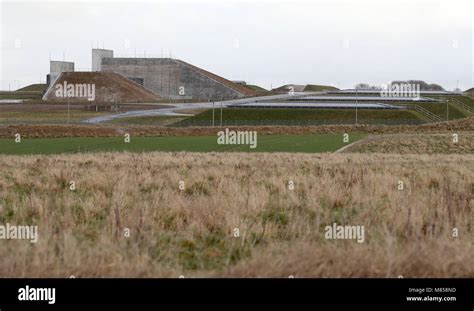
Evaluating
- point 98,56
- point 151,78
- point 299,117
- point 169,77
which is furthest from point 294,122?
point 98,56

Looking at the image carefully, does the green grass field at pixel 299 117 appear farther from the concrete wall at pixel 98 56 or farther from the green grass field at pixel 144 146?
the concrete wall at pixel 98 56

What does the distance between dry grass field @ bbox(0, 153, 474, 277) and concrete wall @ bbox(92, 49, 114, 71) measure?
487 feet

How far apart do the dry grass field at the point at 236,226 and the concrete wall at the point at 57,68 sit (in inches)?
5544

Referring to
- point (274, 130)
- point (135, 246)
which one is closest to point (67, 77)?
point (274, 130)

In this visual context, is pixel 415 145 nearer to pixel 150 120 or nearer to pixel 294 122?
pixel 294 122

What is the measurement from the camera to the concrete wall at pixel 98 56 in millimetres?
160750

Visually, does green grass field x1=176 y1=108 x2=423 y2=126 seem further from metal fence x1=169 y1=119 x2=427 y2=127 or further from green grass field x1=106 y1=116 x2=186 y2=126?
green grass field x1=106 y1=116 x2=186 y2=126

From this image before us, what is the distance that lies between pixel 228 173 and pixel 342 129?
60.1 meters

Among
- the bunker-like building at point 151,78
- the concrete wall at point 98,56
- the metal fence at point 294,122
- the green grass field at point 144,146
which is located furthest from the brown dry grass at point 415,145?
the concrete wall at point 98,56

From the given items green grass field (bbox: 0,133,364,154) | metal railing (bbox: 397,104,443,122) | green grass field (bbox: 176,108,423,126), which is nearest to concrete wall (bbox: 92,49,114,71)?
green grass field (bbox: 176,108,423,126)

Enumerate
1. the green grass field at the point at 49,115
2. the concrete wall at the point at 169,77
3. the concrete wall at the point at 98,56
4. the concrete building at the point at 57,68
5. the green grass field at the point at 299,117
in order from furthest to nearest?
the concrete wall at the point at 98,56 < the concrete wall at the point at 169,77 < the concrete building at the point at 57,68 < the green grass field at the point at 49,115 < the green grass field at the point at 299,117

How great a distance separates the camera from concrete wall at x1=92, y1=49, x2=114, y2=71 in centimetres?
16075

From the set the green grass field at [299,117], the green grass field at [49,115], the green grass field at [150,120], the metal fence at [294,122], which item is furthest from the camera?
the green grass field at [49,115]

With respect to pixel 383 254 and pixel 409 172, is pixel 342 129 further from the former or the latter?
pixel 383 254
